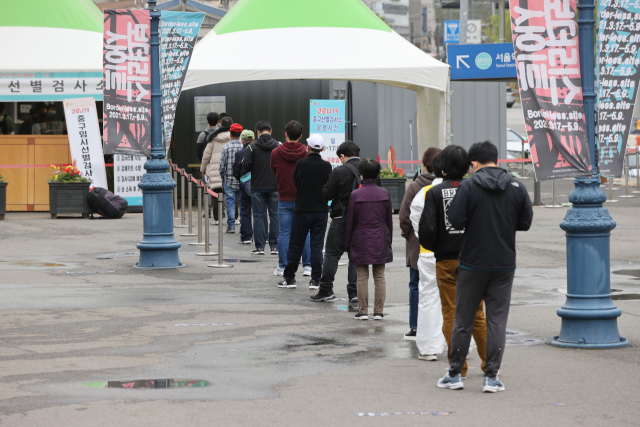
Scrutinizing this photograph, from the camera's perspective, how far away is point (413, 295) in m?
8.21

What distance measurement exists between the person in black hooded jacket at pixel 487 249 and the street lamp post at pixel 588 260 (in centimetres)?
167

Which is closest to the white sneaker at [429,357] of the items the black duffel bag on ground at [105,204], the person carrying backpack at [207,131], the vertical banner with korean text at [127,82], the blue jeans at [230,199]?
the vertical banner with korean text at [127,82]

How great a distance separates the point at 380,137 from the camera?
24141 millimetres

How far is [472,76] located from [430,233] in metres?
16.0

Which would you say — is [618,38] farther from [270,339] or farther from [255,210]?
[255,210]

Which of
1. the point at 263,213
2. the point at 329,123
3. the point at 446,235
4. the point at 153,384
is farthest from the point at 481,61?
the point at 153,384

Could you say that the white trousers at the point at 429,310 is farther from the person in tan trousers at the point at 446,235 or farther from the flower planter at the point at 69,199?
the flower planter at the point at 69,199

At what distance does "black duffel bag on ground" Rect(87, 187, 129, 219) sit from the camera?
766 inches

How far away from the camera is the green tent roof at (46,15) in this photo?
70.5ft

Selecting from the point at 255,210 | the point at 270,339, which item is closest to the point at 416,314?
the point at 270,339

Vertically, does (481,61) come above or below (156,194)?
above

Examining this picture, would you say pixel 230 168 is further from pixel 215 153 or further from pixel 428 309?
pixel 428 309

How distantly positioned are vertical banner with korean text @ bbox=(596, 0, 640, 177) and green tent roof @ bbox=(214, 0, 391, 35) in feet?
42.8

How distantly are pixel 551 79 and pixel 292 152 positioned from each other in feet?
14.7
